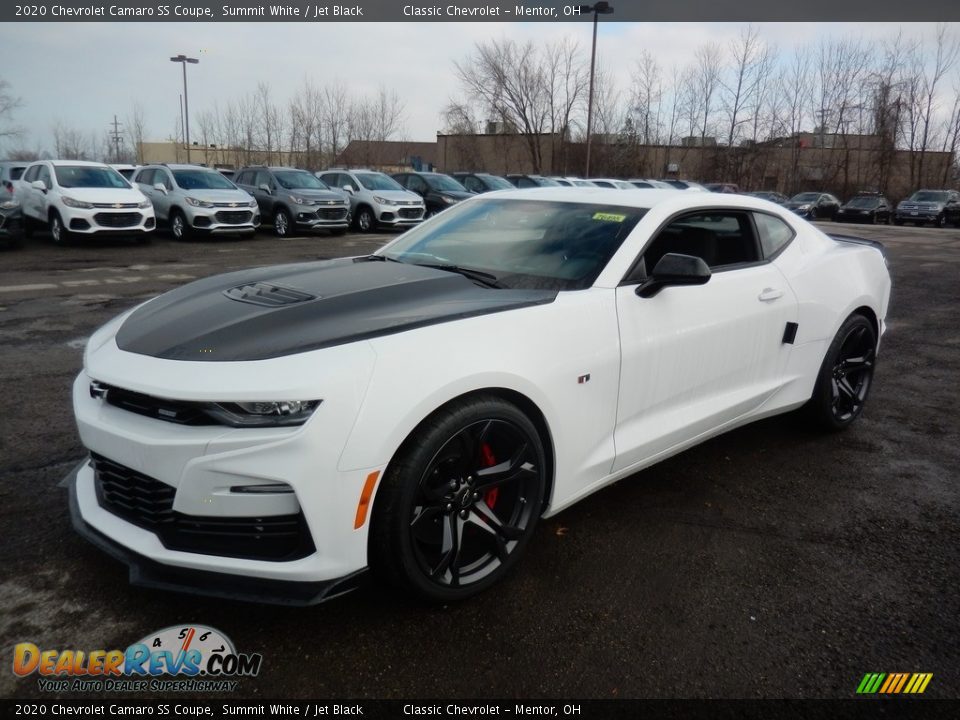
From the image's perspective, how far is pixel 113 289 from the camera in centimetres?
949

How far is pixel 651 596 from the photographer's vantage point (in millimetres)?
2730

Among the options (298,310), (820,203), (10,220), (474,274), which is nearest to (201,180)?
(10,220)

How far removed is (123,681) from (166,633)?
0.71 feet

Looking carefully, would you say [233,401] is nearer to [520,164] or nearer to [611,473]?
[611,473]

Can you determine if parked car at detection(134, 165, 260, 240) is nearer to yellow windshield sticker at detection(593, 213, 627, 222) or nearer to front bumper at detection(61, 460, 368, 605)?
yellow windshield sticker at detection(593, 213, 627, 222)

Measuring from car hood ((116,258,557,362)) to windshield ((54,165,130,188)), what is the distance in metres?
13.7

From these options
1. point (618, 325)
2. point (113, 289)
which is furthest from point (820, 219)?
point (618, 325)

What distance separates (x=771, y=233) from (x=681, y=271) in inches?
57.0

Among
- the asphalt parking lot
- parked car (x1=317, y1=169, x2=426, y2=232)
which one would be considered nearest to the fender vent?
the asphalt parking lot

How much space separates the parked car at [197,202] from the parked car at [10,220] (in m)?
3.29

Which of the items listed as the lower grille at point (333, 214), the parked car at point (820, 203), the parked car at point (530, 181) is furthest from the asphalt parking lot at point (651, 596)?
the parked car at point (820, 203)

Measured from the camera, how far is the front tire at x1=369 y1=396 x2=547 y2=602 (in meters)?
2.30

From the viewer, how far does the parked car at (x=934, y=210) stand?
33938 millimetres

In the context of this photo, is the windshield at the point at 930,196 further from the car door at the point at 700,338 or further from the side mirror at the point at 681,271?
the side mirror at the point at 681,271
